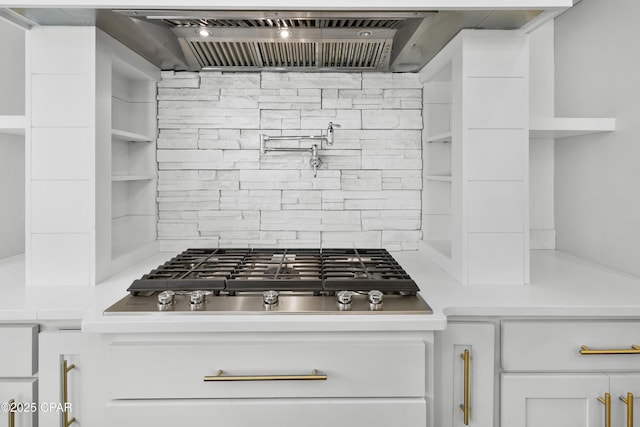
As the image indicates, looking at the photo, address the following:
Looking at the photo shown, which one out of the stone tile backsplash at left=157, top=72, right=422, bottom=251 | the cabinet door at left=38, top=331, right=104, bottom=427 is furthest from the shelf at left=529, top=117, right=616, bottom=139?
the cabinet door at left=38, top=331, right=104, bottom=427

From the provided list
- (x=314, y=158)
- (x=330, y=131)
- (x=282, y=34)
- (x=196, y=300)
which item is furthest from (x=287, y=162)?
(x=196, y=300)

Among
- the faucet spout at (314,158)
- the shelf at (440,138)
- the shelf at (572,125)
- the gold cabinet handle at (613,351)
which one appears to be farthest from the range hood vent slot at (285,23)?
the gold cabinet handle at (613,351)

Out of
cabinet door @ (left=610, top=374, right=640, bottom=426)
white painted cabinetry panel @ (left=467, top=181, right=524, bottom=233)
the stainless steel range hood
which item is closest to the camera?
cabinet door @ (left=610, top=374, right=640, bottom=426)

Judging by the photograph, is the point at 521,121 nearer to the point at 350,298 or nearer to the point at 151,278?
the point at 350,298

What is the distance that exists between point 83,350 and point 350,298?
2.42ft

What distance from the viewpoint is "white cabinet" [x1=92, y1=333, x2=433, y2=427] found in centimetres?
115

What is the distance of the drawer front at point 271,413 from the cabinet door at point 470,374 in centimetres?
13

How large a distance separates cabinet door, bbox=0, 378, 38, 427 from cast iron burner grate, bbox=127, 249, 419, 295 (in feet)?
1.18

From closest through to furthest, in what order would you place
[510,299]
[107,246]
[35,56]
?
[510,299]
[35,56]
[107,246]

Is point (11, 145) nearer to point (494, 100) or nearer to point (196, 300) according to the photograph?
point (196, 300)

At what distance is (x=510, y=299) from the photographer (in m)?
1.32

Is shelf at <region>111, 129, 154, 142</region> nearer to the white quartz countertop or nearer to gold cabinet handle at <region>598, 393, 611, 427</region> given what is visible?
the white quartz countertop

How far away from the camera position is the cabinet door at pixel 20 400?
1.20 meters

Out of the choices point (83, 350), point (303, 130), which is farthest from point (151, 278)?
point (303, 130)
